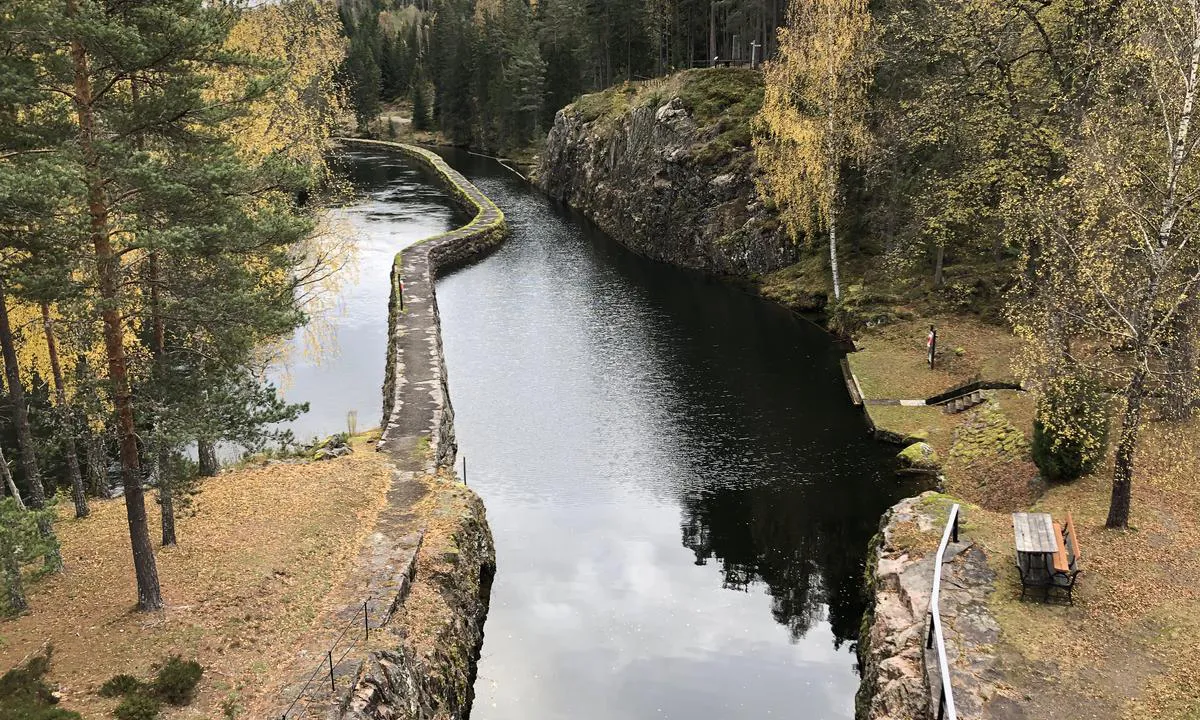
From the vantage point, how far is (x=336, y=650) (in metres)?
16.4

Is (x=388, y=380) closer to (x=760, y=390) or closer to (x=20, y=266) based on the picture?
(x=760, y=390)

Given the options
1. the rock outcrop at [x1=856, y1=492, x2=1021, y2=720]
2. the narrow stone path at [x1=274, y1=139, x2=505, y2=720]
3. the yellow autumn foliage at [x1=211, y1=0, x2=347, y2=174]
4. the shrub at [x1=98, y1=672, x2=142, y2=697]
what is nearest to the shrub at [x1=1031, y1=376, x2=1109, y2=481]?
the rock outcrop at [x1=856, y1=492, x2=1021, y2=720]

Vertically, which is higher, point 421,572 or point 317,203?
point 317,203

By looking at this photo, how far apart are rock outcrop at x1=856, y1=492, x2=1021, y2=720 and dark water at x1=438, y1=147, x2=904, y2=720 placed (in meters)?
1.90

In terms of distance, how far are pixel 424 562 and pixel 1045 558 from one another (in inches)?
568

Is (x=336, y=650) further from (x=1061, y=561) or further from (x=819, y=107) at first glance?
(x=819, y=107)

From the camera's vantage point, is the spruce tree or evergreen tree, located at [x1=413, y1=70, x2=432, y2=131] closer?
the spruce tree

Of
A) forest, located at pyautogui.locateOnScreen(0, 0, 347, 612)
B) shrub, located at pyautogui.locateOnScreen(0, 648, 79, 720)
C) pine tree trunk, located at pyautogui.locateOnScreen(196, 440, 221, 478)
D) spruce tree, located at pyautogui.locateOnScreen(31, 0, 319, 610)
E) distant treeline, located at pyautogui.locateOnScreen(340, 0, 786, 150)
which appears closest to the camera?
shrub, located at pyautogui.locateOnScreen(0, 648, 79, 720)

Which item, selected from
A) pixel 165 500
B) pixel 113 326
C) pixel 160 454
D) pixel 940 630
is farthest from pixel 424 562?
pixel 940 630

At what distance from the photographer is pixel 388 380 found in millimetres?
36094

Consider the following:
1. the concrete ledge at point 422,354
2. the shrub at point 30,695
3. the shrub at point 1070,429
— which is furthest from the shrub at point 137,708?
the shrub at point 1070,429

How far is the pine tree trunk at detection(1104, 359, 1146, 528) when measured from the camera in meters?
18.7

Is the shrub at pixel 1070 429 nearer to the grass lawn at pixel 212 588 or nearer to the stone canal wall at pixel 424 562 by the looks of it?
the stone canal wall at pixel 424 562

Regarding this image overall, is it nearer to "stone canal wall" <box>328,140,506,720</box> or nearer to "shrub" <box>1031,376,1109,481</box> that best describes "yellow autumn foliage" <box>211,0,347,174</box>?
"stone canal wall" <box>328,140,506,720</box>
